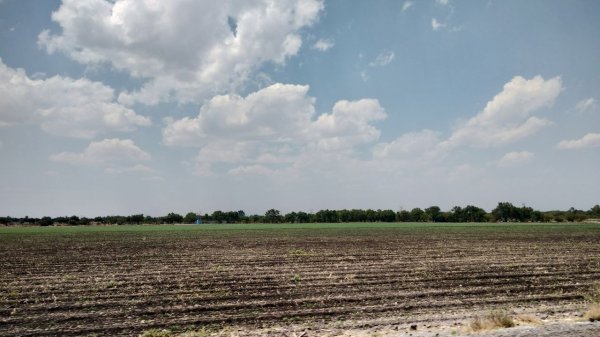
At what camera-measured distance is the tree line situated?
15012 centimetres

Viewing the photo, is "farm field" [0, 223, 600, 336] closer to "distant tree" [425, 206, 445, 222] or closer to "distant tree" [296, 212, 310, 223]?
"distant tree" [296, 212, 310, 223]

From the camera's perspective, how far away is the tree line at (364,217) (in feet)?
493

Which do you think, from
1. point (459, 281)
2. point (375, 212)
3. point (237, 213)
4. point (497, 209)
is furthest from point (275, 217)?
point (459, 281)

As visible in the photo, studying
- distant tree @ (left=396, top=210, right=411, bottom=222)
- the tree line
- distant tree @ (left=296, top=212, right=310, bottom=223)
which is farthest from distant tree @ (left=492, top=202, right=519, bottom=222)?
distant tree @ (left=296, top=212, right=310, bottom=223)

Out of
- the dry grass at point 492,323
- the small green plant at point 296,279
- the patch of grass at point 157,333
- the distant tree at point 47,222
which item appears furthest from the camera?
the distant tree at point 47,222

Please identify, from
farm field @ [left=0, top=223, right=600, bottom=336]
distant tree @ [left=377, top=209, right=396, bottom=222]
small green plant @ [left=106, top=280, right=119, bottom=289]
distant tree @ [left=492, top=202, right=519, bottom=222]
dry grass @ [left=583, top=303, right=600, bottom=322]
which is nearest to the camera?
Answer: dry grass @ [left=583, top=303, right=600, bottom=322]

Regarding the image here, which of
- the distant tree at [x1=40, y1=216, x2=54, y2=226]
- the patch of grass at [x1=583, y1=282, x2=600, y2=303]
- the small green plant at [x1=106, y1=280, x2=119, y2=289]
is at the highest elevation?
the distant tree at [x1=40, y1=216, x2=54, y2=226]

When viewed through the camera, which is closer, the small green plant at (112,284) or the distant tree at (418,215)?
the small green plant at (112,284)

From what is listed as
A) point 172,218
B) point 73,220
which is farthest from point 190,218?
point 73,220

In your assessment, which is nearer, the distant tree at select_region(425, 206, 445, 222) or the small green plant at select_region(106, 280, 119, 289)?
the small green plant at select_region(106, 280, 119, 289)

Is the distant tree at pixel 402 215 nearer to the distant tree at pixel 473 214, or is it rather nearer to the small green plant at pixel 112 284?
the distant tree at pixel 473 214

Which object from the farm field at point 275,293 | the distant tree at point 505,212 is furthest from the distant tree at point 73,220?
the distant tree at point 505,212

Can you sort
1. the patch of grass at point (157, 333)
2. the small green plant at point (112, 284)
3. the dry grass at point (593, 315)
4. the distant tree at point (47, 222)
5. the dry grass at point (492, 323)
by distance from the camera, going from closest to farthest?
the dry grass at point (492, 323), the patch of grass at point (157, 333), the dry grass at point (593, 315), the small green plant at point (112, 284), the distant tree at point (47, 222)

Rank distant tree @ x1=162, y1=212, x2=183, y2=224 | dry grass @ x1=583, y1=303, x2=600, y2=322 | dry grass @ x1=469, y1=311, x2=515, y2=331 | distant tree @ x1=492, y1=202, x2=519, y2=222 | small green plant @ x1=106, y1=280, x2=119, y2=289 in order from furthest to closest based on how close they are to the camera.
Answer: distant tree @ x1=492, y1=202, x2=519, y2=222 → distant tree @ x1=162, y1=212, x2=183, y2=224 → small green plant @ x1=106, y1=280, x2=119, y2=289 → dry grass @ x1=583, y1=303, x2=600, y2=322 → dry grass @ x1=469, y1=311, x2=515, y2=331
